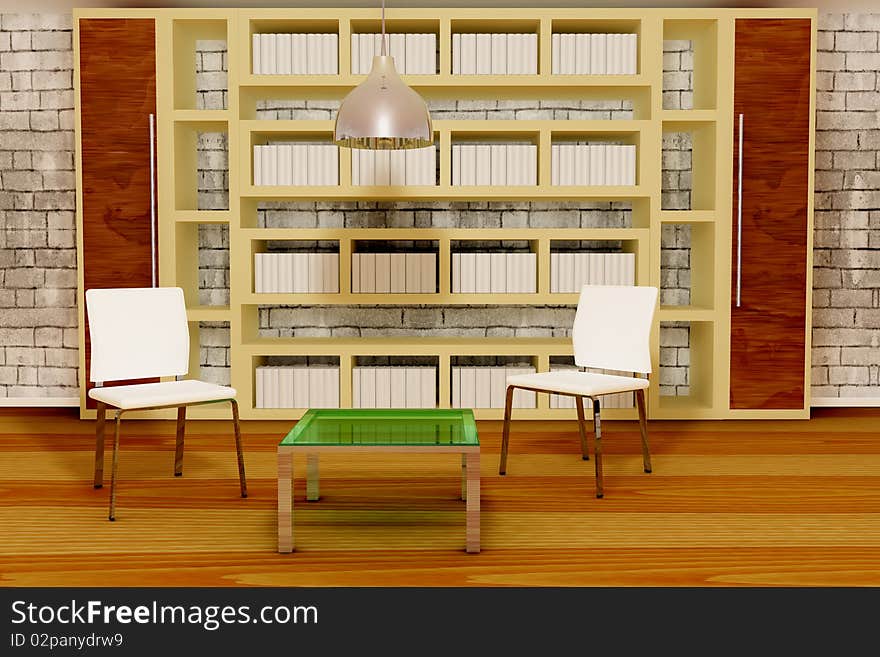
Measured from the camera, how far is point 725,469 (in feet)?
13.3

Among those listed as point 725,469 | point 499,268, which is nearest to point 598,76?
point 499,268

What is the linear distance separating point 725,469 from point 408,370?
1.89 metres

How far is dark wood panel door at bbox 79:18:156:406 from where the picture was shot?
4.94 metres

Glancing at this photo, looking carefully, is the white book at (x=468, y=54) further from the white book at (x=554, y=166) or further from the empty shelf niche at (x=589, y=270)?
the empty shelf niche at (x=589, y=270)

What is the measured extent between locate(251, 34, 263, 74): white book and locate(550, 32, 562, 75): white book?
5.40 ft

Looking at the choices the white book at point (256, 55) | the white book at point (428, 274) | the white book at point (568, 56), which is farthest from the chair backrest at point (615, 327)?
the white book at point (256, 55)

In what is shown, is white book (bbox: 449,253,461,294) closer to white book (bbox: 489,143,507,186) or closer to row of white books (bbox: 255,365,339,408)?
white book (bbox: 489,143,507,186)

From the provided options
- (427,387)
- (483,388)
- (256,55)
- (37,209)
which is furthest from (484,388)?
(37,209)

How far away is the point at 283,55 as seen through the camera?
5043mm

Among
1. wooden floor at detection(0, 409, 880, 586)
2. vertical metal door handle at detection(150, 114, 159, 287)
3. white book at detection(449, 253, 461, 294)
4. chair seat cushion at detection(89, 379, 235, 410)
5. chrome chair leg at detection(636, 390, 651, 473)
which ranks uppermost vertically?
vertical metal door handle at detection(150, 114, 159, 287)

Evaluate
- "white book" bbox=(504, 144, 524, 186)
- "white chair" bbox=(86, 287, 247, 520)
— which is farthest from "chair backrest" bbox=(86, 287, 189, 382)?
"white book" bbox=(504, 144, 524, 186)

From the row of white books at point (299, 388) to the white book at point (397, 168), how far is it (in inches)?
44.6

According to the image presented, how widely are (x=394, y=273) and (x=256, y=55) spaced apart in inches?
57.5

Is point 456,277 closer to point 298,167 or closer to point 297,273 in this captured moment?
point 297,273
